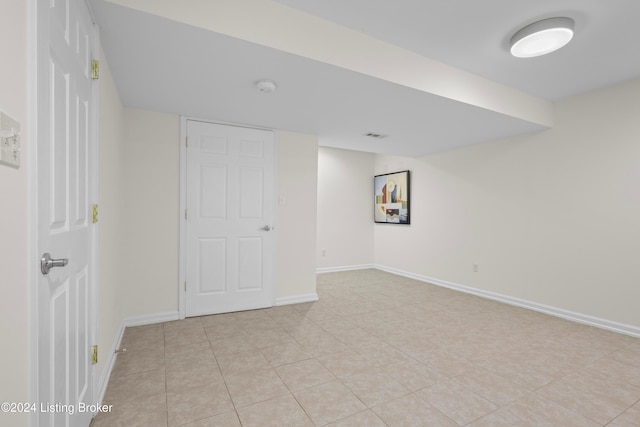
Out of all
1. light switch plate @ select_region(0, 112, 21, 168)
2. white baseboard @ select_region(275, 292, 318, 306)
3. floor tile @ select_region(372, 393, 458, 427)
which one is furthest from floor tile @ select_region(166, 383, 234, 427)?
white baseboard @ select_region(275, 292, 318, 306)

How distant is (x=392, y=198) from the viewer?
19.0ft

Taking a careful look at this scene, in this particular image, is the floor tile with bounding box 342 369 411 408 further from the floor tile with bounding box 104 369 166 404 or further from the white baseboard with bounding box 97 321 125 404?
the white baseboard with bounding box 97 321 125 404

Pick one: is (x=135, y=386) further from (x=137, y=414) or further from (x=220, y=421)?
(x=220, y=421)

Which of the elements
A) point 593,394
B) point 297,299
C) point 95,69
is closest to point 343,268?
point 297,299

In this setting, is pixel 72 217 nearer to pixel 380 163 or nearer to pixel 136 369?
pixel 136 369

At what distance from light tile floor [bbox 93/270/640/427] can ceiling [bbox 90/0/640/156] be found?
2.17 meters

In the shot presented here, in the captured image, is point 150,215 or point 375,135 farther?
point 375,135

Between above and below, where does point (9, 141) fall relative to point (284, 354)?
above

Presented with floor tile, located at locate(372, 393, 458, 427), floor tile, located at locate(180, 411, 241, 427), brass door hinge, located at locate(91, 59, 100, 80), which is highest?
brass door hinge, located at locate(91, 59, 100, 80)

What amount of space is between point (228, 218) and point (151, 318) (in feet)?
4.19

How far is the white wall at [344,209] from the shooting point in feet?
18.7

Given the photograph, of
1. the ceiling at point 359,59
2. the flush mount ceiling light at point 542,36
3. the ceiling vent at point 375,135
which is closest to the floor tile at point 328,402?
the ceiling at point 359,59

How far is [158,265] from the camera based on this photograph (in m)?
3.13

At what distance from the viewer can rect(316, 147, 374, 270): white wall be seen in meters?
5.71
